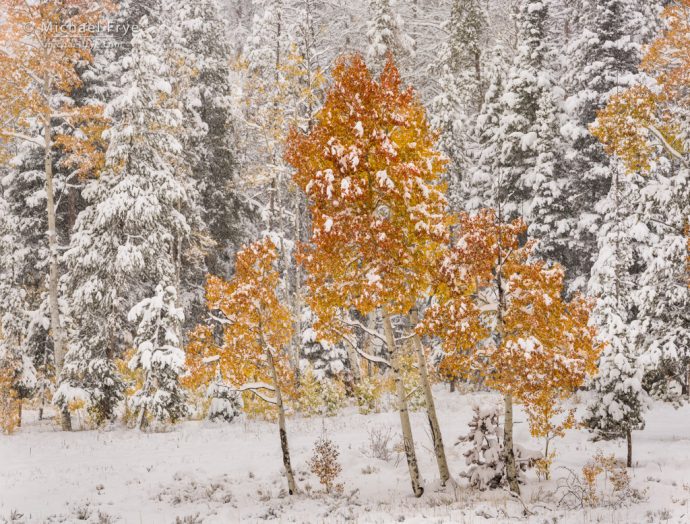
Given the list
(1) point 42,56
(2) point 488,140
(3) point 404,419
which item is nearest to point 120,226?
(1) point 42,56

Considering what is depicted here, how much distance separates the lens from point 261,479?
13438 mm

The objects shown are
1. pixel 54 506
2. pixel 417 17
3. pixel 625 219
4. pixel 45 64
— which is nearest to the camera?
pixel 54 506

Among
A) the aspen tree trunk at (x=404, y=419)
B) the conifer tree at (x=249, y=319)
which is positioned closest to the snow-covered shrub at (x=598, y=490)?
the aspen tree trunk at (x=404, y=419)

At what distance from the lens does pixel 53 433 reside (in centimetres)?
1783

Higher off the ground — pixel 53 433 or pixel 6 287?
pixel 6 287

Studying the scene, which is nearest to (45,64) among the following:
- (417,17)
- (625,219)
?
(625,219)

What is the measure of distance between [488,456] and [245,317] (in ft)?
21.0

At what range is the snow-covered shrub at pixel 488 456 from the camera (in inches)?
468

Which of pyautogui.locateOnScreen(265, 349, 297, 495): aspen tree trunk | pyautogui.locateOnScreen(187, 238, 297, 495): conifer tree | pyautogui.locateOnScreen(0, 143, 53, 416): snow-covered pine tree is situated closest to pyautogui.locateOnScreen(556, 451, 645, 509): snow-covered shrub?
pyautogui.locateOnScreen(265, 349, 297, 495): aspen tree trunk

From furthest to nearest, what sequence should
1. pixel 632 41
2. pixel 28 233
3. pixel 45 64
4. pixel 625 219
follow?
pixel 632 41, pixel 28 233, pixel 625 219, pixel 45 64

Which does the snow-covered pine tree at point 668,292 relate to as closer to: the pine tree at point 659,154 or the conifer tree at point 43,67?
the pine tree at point 659,154

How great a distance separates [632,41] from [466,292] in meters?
18.7

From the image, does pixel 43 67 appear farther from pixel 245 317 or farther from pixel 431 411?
pixel 431 411

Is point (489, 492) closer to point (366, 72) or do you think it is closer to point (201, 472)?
point (201, 472)
